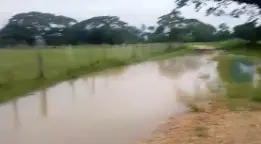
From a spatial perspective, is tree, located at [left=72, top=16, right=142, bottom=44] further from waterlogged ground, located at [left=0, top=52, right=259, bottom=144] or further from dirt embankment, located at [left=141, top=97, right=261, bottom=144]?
dirt embankment, located at [left=141, top=97, right=261, bottom=144]

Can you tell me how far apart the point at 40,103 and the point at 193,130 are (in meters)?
5.23

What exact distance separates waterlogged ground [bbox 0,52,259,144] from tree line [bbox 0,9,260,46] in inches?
900

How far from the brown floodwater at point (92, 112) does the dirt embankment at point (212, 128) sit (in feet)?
1.41

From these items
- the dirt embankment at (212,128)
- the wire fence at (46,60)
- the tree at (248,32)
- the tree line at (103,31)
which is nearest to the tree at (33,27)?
the tree line at (103,31)

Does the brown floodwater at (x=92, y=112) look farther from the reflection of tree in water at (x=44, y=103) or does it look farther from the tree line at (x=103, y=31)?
the tree line at (x=103, y=31)

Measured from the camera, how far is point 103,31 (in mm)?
57094

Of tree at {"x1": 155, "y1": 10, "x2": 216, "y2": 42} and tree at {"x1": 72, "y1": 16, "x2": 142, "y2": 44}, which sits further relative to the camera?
tree at {"x1": 155, "y1": 10, "x2": 216, "y2": 42}

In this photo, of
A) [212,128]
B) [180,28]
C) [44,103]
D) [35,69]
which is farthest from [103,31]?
[212,128]

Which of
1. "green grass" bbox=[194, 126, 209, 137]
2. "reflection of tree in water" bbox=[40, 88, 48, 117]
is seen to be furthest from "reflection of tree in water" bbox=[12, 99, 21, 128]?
"green grass" bbox=[194, 126, 209, 137]

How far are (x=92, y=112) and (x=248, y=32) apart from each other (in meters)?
35.2

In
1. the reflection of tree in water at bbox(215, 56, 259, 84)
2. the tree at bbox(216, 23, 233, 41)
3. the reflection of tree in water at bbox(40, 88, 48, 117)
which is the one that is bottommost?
the reflection of tree in water at bbox(215, 56, 259, 84)

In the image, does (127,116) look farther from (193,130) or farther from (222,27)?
(222,27)

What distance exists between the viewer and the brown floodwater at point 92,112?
306 inches

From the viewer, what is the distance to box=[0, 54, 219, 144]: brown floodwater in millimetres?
7766
